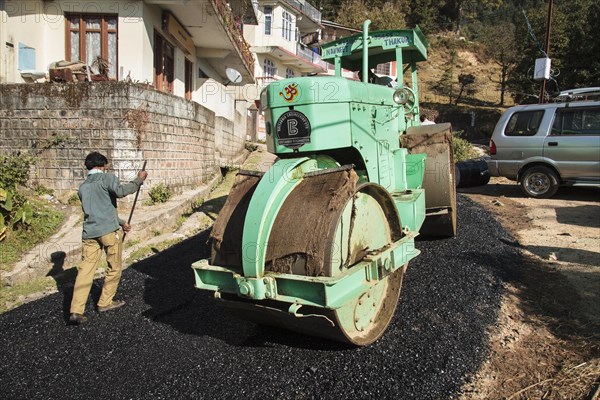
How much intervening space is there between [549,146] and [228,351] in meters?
8.80

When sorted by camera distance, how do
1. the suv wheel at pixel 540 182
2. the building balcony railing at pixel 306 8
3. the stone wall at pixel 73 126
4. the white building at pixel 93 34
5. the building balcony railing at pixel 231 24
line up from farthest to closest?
the building balcony railing at pixel 306 8 → the building balcony railing at pixel 231 24 → the white building at pixel 93 34 → the suv wheel at pixel 540 182 → the stone wall at pixel 73 126

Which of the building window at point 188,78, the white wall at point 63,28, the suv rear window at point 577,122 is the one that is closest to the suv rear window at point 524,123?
the suv rear window at point 577,122

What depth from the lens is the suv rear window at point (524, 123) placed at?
32.9 feet

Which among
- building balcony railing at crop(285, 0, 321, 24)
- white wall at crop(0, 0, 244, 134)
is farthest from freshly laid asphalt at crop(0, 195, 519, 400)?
building balcony railing at crop(285, 0, 321, 24)

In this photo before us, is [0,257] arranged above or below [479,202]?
below

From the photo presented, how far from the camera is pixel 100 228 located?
468 centimetres

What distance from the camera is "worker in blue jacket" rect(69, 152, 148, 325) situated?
4.67 metres

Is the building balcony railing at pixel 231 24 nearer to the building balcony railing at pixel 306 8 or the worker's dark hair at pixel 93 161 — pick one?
the worker's dark hair at pixel 93 161

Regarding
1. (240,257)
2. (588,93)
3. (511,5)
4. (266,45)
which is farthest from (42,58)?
(511,5)

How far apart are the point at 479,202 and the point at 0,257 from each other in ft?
28.5

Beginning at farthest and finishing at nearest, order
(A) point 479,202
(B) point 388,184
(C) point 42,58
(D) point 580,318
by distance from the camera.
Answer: (C) point 42,58
(A) point 479,202
(B) point 388,184
(D) point 580,318

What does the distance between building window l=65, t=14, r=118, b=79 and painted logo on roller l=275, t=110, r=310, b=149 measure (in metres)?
9.04

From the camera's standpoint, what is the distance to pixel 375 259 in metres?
3.25

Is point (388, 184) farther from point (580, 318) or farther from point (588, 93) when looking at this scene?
point (588, 93)
